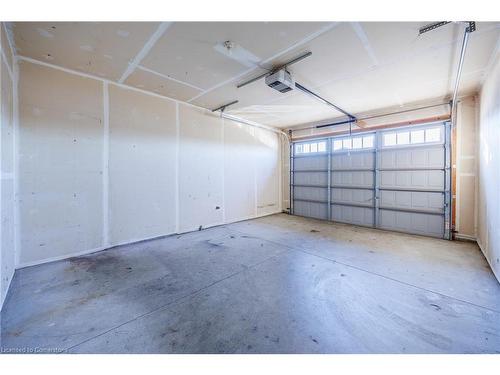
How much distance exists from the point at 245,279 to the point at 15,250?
9.43ft

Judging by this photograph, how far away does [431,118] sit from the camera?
4.14 m

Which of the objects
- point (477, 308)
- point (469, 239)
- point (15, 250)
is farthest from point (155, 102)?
point (469, 239)

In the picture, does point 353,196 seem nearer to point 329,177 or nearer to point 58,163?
point 329,177

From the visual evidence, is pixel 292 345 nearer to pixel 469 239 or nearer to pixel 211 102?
pixel 211 102

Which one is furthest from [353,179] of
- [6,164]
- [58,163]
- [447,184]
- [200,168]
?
[6,164]

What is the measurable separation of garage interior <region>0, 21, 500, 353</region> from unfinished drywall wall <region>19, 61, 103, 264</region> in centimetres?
2

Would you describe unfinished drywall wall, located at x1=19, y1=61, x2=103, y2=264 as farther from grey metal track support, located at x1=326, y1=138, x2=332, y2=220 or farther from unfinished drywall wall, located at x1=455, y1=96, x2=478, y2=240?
unfinished drywall wall, located at x1=455, y1=96, x2=478, y2=240

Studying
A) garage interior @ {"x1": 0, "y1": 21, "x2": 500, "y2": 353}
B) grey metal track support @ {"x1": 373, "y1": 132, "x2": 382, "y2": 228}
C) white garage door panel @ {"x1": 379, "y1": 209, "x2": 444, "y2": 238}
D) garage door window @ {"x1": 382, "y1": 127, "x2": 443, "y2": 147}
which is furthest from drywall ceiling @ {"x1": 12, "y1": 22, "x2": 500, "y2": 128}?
white garage door panel @ {"x1": 379, "y1": 209, "x2": 444, "y2": 238}

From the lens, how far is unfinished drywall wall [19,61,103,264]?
8.80 feet

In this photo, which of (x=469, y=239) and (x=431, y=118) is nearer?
(x=469, y=239)

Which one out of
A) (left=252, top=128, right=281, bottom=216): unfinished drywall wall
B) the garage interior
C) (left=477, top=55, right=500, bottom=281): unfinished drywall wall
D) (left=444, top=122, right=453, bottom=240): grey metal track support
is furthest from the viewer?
(left=252, top=128, right=281, bottom=216): unfinished drywall wall

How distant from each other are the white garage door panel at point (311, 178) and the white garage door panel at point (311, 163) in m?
0.16

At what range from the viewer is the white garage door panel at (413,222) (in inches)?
162

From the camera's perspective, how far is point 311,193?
20.0ft
